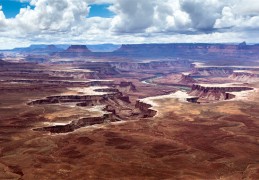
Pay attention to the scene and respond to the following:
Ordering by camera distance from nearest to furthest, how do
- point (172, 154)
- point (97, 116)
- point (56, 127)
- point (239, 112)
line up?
1. point (172, 154)
2. point (56, 127)
3. point (97, 116)
4. point (239, 112)

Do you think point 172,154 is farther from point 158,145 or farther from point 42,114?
point 42,114

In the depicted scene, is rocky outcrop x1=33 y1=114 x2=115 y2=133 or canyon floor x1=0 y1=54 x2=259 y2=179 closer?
canyon floor x1=0 y1=54 x2=259 y2=179

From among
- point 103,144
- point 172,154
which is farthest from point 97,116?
point 172,154

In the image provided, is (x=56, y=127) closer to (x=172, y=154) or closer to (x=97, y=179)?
(x=172, y=154)

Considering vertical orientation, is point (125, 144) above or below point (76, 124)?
below

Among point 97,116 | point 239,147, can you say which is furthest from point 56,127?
point 239,147

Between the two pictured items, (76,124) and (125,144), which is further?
(76,124)

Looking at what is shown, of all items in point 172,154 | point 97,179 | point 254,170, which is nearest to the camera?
point 97,179

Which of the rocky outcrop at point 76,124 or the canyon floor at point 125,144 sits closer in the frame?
the canyon floor at point 125,144

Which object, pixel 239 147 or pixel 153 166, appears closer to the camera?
pixel 153 166
